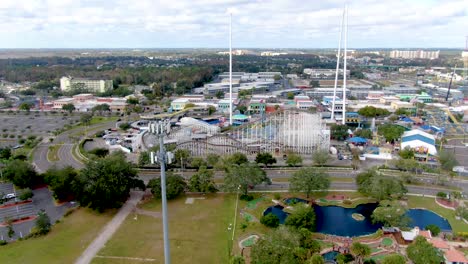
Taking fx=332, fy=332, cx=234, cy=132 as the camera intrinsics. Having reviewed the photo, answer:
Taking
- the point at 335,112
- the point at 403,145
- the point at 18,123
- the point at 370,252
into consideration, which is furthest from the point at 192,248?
the point at 18,123

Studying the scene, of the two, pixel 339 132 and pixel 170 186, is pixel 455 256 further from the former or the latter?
pixel 339 132

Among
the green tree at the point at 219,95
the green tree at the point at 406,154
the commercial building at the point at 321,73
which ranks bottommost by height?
the green tree at the point at 406,154

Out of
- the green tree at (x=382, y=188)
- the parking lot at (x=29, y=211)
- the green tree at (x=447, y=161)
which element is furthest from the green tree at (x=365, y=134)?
the parking lot at (x=29, y=211)

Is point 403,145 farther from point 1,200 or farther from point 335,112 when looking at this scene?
point 1,200

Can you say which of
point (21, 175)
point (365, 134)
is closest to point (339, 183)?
point (365, 134)

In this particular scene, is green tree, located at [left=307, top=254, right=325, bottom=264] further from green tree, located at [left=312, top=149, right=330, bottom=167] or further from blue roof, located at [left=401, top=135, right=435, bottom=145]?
blue roof, located at [left=401, top=135, right=435, bottom=145]

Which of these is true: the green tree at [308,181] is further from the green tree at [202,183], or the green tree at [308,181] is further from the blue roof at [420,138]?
the blue roof at [420,138]
